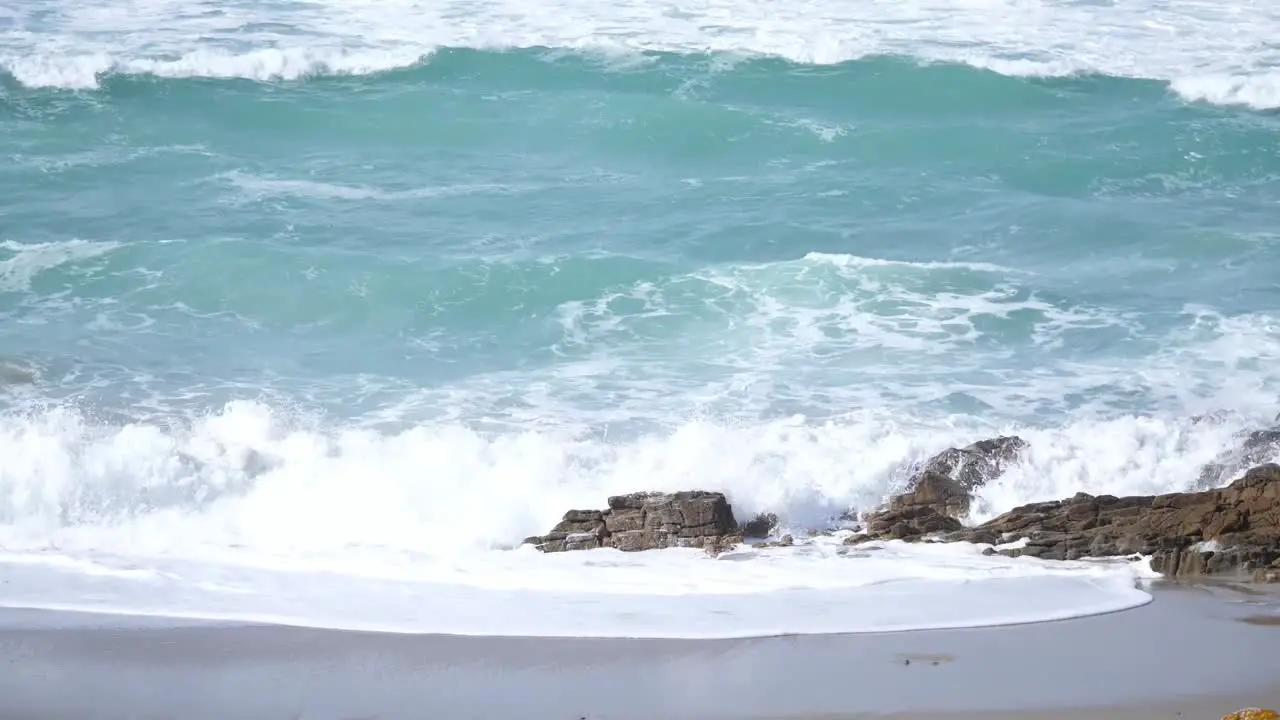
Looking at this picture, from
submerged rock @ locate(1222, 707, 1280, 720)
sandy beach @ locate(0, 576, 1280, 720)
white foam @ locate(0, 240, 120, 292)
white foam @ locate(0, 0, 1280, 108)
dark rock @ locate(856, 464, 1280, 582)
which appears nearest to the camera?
submerged rock @ locate(1222, 707, 1280, 720)

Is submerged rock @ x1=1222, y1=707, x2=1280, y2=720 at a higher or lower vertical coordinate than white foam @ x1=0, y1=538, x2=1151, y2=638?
lower

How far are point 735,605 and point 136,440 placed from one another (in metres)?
5.71

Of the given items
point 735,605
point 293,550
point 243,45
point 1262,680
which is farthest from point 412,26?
point 1262,680

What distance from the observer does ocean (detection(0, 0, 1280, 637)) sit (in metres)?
10.4

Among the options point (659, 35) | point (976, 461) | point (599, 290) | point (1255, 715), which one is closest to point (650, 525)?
point (976, 461)

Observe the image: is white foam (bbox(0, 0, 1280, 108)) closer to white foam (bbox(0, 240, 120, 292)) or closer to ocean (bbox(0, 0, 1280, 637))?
ocean (bbox(0, 0, 1280, 637))

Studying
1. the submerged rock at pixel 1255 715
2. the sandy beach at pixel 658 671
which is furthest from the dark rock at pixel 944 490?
the submerged rock at pixel 1255 715

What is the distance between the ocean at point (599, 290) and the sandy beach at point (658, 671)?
366 millimetres

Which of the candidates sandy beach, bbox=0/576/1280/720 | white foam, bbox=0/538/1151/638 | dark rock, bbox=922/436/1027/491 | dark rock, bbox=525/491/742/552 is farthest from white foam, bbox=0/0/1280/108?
sandy beach, bbox=0/576/1280/720

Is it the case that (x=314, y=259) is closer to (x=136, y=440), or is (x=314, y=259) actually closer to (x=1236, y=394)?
(x=136, y=440)

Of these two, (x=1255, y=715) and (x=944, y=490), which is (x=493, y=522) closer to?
(x=944, y=490)

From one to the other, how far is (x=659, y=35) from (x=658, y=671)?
17.1 metres

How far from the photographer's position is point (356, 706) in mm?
7844

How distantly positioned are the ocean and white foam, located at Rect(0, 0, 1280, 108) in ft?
0.33
